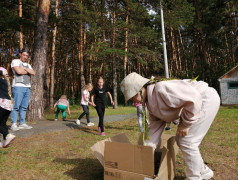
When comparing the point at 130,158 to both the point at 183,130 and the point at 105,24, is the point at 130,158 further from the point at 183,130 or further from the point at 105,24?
the point at 105,24

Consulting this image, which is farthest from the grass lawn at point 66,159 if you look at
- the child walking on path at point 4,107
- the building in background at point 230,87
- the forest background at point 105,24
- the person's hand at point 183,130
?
the building in background at point 230,87

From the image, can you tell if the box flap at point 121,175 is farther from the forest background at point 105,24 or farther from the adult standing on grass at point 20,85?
the forest background at point 105,24

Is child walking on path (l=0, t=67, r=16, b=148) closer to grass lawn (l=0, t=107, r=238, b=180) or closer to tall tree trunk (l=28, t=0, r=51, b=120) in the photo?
grass lawn (l=0, t=107, r=238, b=180)

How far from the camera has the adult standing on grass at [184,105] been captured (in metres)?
1.97

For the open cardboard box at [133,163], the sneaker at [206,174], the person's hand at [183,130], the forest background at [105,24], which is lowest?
the sneaker at [206,174]

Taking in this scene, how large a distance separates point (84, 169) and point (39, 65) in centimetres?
589

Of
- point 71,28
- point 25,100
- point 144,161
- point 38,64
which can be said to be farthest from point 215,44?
point 144,161

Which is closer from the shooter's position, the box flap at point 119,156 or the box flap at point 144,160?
the box flap at point 144,160

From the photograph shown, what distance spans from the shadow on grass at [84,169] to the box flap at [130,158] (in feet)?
1.98

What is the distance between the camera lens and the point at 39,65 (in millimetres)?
7711

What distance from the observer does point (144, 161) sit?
76.8 inches

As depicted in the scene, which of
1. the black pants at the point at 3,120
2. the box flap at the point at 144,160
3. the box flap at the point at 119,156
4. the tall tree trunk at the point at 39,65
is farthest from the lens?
the tall tree trunk at the point at 39,65

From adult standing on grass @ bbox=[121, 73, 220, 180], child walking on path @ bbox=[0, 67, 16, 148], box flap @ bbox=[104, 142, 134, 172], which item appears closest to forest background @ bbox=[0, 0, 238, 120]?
child walking on path @ bbox=[0, 67, 16, 148]

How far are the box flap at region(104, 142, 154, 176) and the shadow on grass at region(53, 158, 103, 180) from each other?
1.98 ft
